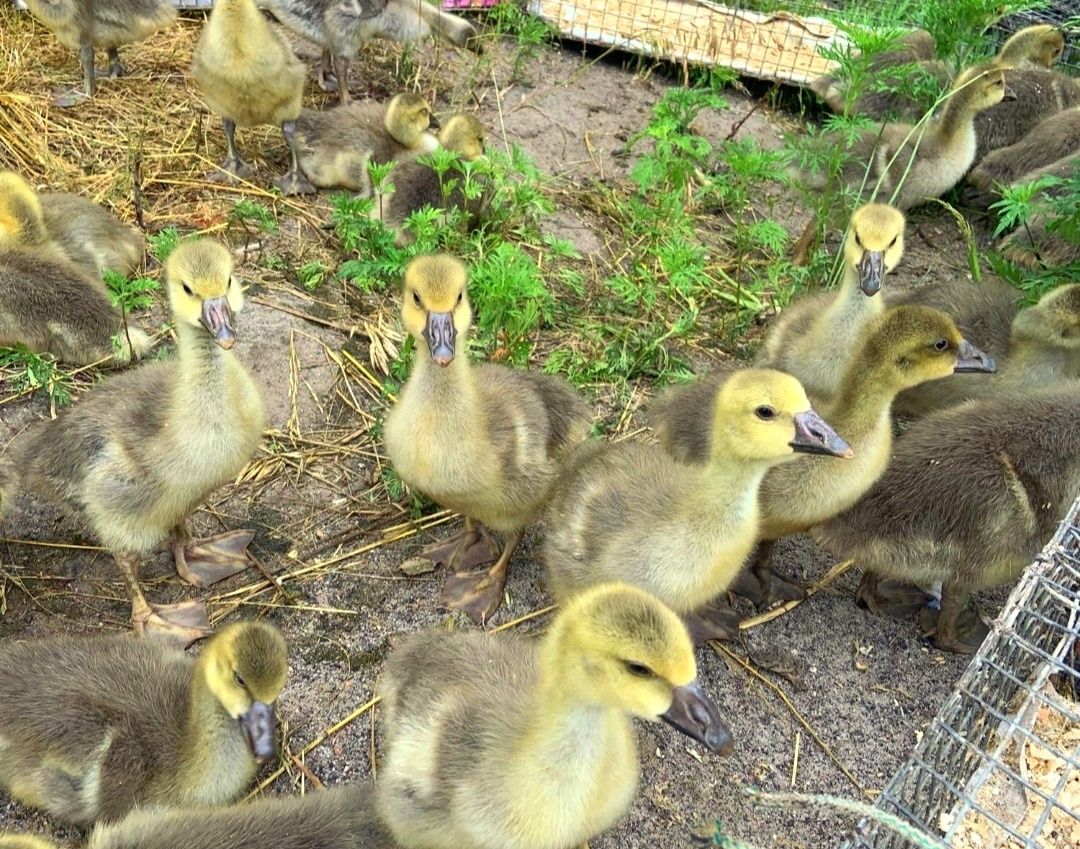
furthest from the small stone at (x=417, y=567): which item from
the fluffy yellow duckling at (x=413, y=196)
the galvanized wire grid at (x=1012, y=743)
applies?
the fluffy yellow duckling at (x=413, y=196)

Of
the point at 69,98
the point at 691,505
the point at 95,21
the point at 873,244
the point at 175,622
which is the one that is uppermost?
the point at 873,244

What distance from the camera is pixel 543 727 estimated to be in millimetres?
1995

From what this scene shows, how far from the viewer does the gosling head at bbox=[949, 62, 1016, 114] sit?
4.67 meters

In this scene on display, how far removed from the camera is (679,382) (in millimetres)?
3883

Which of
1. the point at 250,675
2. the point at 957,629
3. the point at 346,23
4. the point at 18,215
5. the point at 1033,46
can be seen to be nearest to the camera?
the point at 250,675

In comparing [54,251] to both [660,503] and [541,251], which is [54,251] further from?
[660,503]

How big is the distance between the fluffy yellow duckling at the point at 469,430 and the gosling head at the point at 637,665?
97 centimetres

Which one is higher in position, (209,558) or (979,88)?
(979,88)

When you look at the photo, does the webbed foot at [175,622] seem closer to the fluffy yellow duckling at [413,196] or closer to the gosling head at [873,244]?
→ the fluffy yellow duckling at [413,196]

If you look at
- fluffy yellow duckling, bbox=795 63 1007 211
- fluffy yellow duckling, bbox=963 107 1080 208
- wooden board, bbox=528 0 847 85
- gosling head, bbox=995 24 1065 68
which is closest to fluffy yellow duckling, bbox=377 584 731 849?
fluffy yellow duckling, bbox=795 63 1007 211

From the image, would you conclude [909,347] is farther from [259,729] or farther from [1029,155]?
[1029,155]

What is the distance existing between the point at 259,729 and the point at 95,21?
4.30m

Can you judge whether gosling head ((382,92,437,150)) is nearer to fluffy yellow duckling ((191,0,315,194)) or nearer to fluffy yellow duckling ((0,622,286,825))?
fluffy yellow duckling ((191,0,315,194))

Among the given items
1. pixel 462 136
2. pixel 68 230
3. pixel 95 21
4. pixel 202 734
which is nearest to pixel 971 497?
pixel 202 734
